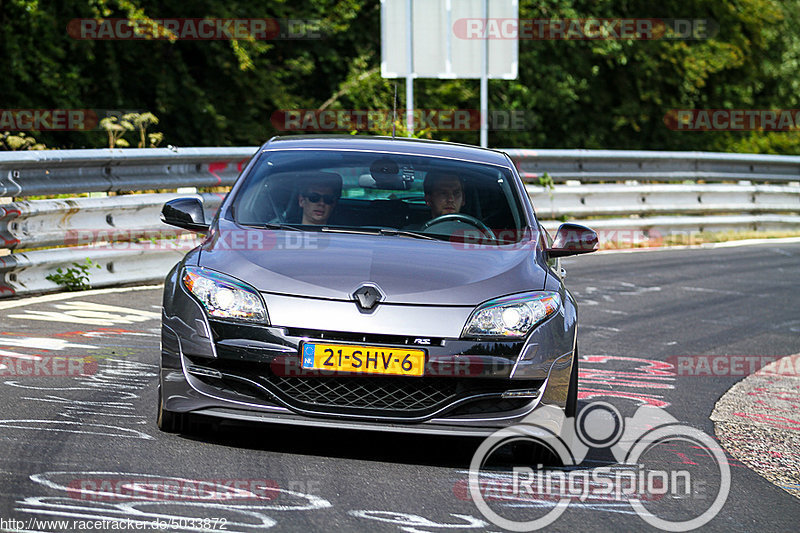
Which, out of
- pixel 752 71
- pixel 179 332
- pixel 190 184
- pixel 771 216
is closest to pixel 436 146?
pixel 179 332

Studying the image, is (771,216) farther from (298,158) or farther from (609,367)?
(298,158)

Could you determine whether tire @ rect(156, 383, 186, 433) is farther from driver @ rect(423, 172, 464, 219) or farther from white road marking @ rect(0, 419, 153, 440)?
driver @ rect(423, 172, 464, 219)

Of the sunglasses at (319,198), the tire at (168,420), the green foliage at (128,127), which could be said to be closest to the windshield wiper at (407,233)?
the sunglasses at (319,198)

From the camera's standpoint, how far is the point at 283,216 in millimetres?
6320

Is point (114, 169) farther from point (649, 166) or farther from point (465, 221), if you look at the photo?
point (649, 166)

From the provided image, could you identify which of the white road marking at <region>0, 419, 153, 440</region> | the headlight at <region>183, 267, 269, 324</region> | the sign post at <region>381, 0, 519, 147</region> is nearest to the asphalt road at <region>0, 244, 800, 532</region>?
the white road marking at <region>0, 419, 153, 440</region>

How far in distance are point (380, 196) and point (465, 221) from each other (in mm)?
460

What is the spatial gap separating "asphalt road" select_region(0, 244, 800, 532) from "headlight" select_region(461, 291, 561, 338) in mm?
605

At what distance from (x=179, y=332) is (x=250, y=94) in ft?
72.4

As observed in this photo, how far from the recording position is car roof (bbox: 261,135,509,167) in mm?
6926

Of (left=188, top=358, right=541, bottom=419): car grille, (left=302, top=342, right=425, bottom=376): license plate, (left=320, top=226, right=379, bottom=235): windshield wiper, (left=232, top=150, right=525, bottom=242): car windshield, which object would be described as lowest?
(left=188, top=358, right=541, bottom=419): car grille

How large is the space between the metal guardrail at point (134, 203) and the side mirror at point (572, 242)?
4.78 m

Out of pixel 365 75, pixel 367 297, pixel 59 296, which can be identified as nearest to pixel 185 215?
pixel 367 297

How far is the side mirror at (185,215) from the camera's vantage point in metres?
6.53
